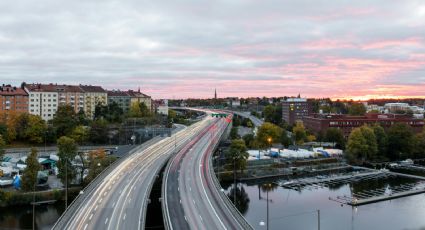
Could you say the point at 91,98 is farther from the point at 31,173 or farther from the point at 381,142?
the point at 381,142

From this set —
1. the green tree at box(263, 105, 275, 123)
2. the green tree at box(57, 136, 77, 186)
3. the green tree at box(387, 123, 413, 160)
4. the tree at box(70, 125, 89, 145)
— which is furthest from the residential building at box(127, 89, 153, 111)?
the green tree at box(57, 136, 77, 186)

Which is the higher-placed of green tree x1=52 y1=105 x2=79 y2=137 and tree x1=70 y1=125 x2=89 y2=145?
green tree x1=52 y1=105 x2=79 y2=137

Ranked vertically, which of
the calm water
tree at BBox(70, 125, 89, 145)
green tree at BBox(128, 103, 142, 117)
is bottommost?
the calm water

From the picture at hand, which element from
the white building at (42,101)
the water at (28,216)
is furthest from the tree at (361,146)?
the white building at (42,101)

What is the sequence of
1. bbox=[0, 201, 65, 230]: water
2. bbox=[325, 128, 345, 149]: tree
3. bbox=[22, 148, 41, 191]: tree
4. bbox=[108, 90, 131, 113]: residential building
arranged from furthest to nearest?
bbox=[108, 90, 131, 113]: residential building → bbox=[325, 128, 345, 149]: tree → bbox=[22, 148, 41, 191]: tree → bbox=[0, 201, 65, 230]: water

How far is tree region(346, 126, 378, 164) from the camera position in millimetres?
74250

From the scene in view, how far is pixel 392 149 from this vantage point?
3140 inches

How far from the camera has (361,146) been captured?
74.1m

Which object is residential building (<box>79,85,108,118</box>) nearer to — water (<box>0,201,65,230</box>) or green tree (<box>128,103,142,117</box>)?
green tree (<box>128,103,142,117</box>)

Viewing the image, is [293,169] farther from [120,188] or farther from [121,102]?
[121,102]

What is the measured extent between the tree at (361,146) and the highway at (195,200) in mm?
33163

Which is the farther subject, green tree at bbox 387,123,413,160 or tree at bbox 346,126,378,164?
green tree at bbox 387,123,413,160

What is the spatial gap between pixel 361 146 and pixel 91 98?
219ft

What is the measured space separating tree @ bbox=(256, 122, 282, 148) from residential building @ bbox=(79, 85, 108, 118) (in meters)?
43.3
